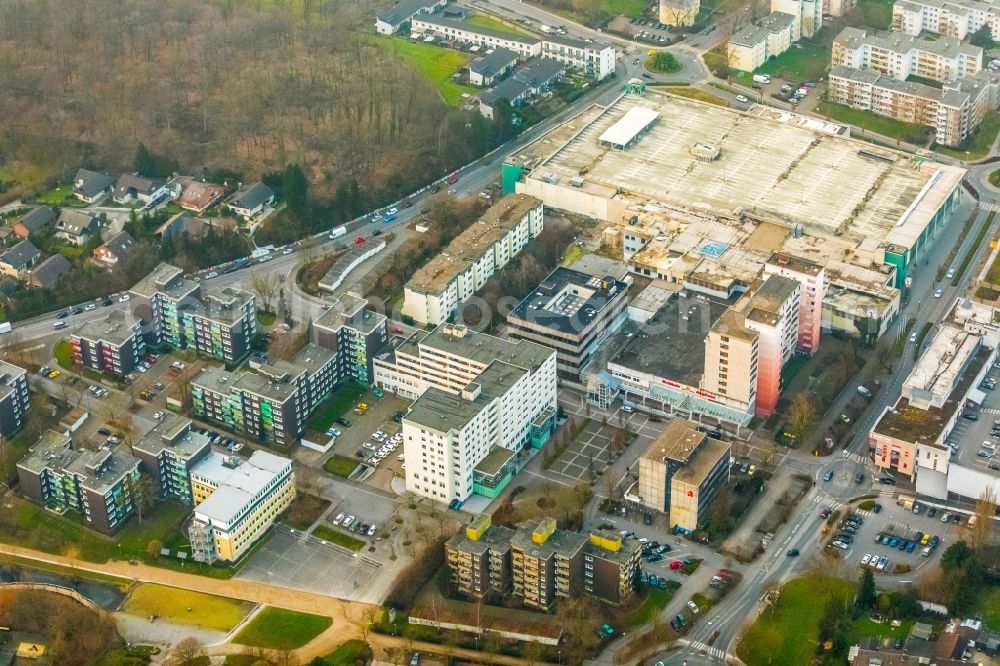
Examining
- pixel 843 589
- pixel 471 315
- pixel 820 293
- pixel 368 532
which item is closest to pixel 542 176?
pixel 471 315

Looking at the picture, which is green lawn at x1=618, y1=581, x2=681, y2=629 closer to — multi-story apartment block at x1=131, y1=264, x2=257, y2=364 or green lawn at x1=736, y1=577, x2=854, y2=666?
green lawn at x1=736, y1=577, x2=854, y2=666

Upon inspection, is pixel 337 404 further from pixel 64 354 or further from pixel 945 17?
pixel 945 17

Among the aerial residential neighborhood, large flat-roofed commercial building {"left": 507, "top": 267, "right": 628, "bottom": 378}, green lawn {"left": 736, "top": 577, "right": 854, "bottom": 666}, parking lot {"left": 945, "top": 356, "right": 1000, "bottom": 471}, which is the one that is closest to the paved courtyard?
the aerial residential neighborhood

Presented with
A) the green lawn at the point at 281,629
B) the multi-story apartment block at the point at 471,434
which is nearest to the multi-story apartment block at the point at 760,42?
the multi-story apartment block at the point at 471,434

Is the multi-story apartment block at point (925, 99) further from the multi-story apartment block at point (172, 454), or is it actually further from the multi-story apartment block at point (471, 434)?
the multi-story apartment block at point (172, 454)

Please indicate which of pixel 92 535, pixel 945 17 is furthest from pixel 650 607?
pixel 945 17

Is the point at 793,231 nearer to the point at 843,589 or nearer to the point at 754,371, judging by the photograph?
the point at 754,371
